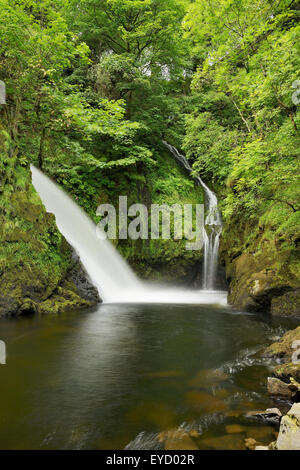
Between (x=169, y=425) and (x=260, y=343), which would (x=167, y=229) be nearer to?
(x=260, y=343)

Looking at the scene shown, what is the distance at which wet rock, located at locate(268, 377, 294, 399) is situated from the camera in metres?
3.14

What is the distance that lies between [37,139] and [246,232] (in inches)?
367

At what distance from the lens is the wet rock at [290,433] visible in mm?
2078

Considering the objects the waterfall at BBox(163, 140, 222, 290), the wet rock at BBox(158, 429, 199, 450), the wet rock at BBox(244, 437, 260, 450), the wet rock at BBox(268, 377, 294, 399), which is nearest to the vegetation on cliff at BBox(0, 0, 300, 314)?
the waterfall at BBox(163, 140, 222, 290)

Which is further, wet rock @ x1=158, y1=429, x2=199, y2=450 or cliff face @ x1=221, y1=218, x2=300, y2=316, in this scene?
cliff face @ x1=221, y1=218, x2=300, y2=316

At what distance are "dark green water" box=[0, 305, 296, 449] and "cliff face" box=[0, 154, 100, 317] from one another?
89 centimetres

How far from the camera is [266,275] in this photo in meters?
8.01

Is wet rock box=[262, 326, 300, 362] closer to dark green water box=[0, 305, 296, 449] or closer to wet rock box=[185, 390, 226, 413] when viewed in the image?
dark green water box=[0, 305, 296, 449]

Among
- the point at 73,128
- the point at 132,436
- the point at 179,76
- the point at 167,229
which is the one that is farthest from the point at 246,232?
the point at 179,76

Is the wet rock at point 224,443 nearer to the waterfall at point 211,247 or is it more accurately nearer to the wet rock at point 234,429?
the wet rock at point 234,429

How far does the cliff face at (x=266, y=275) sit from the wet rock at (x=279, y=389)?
Result: 459 cm

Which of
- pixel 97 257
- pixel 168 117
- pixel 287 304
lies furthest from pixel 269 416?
pixel 168 117
